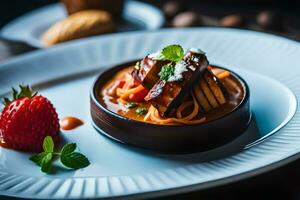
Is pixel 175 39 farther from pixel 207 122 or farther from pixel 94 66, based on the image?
pixel 207 122

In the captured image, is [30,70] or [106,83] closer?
[106,83]

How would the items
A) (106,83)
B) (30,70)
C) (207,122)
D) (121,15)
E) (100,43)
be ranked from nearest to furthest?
(207,122) < (106,83) < (30,70) < (100,43) < (121,15)

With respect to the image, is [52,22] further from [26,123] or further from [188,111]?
[188,111]

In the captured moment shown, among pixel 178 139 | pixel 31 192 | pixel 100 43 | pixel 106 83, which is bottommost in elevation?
pixel 31 192

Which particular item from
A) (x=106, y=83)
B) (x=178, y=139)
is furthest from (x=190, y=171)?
(x=106, y=83)

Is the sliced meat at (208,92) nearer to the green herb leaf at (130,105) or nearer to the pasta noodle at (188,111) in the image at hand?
the pasta noodle at (188,111)

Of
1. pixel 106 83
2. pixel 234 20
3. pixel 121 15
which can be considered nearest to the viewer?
pixel 106 83

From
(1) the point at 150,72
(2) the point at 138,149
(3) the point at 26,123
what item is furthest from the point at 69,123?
(1) the point at 150,72
